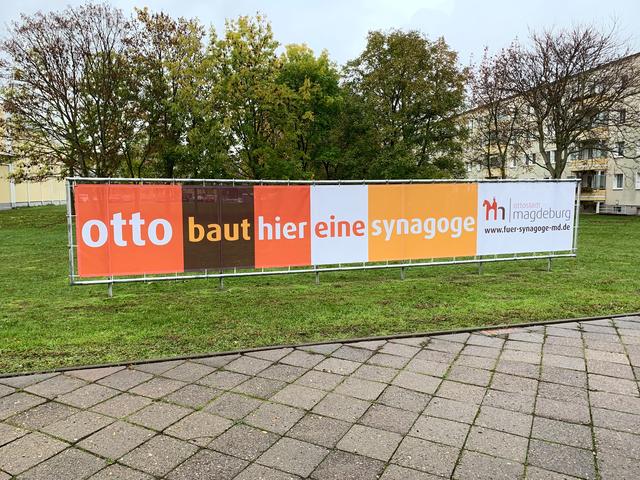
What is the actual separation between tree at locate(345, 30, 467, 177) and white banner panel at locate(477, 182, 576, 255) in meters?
19.3

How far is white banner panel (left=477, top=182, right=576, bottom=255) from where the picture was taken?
363 inches

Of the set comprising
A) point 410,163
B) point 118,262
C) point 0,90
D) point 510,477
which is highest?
point 0,90

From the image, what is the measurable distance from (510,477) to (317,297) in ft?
16.3

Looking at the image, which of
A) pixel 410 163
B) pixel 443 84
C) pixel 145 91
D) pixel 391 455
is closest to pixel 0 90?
pixel 145 91

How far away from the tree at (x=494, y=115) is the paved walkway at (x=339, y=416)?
28.0 m

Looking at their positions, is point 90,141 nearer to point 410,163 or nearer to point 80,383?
point 410,163

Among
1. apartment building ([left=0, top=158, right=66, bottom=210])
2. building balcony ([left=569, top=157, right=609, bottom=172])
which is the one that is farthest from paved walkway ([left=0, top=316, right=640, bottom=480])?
building balcony ([left=569, top=157, right=609, bottom=172])

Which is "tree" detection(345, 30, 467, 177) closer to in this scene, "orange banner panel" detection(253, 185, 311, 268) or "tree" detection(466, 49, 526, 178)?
"tree" detection(466, 49, 526, 178)

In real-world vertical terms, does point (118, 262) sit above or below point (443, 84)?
below

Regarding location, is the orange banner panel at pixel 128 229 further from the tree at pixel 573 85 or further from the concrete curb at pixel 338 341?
the tree at pixel 573 85

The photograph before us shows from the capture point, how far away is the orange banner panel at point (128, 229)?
A: 7105mm

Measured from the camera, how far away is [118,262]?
7.39 m

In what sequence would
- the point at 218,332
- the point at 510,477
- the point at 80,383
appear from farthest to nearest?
the point at 218,332 → the point at 80,383 → the point at 510,477

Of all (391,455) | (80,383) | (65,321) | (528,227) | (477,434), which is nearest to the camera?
(391,455)
